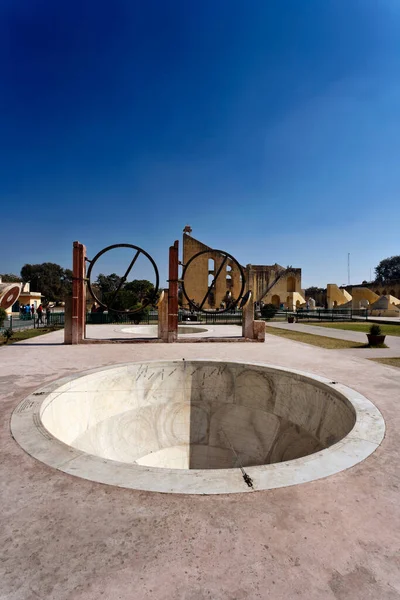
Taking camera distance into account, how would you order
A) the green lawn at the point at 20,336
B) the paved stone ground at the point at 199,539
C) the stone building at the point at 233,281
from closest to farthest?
the paved stone ground at the point at 199,539 < the green lawn at the point at 20,336 < the stone building at the point at 233,281

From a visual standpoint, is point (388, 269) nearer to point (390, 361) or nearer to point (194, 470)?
point (390, 361)

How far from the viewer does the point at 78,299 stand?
10.8 meters

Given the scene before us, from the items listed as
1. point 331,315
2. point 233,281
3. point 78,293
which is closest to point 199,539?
point 78,293

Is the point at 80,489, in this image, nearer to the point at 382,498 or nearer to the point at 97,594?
the point at 97,594

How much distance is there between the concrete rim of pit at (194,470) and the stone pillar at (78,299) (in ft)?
23.4

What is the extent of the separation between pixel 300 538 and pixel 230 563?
19.3 inches

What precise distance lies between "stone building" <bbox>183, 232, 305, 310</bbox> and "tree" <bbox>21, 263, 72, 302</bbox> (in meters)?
25.9

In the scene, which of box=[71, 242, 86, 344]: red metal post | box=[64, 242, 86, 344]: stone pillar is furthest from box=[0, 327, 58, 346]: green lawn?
box=[71, 242, 86, 344]: red metal post

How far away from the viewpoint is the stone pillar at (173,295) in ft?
37.2

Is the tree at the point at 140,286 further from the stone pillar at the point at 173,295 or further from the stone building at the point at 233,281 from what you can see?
the stone pillar at the point at 173,295

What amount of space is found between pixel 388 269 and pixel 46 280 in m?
66.4

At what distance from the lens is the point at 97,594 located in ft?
5.02

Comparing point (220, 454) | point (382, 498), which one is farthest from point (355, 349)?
point (382, 498)

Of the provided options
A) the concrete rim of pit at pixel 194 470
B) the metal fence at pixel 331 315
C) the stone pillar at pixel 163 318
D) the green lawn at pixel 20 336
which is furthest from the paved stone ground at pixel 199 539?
the metal fence at pixel 331 315
